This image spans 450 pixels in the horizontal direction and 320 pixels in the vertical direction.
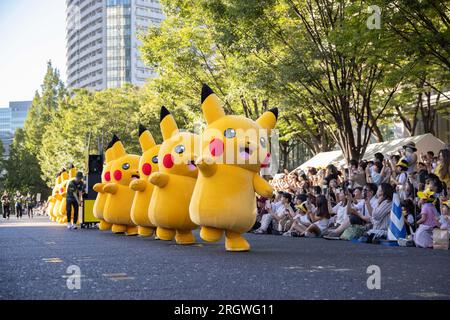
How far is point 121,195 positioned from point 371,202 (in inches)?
245

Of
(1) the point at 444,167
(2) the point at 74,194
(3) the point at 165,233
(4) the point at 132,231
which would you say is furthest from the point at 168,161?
(2) the point at 74,194

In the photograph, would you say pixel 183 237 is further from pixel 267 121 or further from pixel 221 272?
pixel 221 272

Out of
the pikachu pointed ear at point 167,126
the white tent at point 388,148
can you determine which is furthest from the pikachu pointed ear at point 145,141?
the white tent at point 388,148

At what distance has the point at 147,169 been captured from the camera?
14906 mm

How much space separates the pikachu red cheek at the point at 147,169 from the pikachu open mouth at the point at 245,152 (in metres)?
4.26

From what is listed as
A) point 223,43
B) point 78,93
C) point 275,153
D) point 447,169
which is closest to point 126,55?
point 78,93

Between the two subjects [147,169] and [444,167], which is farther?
[147,169]

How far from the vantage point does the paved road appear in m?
6.26

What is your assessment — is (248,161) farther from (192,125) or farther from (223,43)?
(192,125)

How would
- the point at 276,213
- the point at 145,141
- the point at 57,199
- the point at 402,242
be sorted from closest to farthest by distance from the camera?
the point at 402,242
the point at 145,141
the point at 276,213
the point at 57,199

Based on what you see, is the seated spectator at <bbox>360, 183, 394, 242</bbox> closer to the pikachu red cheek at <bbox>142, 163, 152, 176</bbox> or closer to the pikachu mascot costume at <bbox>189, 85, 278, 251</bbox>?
the pikachu mascot costume at <bbox>189, 85, 278, 251</bbox>

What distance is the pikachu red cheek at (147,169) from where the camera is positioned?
1490 cm

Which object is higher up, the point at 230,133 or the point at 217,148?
the point at 230,133

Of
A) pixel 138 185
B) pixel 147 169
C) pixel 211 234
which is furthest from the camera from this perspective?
pixel 147 169
